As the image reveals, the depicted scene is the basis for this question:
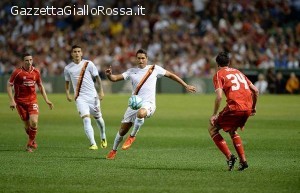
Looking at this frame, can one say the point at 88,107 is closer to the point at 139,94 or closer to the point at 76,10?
the point at 139,94

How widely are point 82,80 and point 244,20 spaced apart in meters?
23.2

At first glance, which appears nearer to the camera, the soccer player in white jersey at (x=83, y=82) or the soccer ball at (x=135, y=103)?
the soccer ball at (x=135, y=103)

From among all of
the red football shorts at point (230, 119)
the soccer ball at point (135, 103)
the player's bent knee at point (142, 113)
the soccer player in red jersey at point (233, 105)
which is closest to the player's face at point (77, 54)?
the soccer ball at point (135, 103)

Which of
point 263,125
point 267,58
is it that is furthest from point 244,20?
point 263,125

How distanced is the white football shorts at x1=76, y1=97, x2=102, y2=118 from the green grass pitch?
79cm

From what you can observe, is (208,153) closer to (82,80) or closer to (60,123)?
(82,80)

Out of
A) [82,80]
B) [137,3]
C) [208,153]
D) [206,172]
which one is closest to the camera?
[206,172]

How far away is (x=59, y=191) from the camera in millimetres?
11664

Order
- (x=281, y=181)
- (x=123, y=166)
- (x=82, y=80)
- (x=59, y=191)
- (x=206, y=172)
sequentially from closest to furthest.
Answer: (x=59, y=191)
(x=281, y=181)
(x=206, y=172)
(x=123, y=166)
(x=82, y=80)

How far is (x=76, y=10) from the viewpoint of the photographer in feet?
140

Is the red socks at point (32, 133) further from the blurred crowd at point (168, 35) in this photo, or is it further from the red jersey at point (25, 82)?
the blurred crowd at point (168, 35)

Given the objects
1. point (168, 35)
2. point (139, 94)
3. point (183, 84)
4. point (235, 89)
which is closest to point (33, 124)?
point (139, 94)

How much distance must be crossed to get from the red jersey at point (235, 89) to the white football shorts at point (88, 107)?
5.16m

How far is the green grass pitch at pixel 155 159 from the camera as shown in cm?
1223
